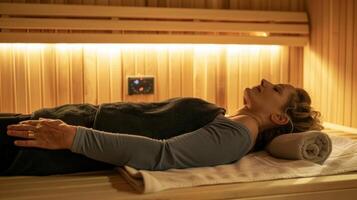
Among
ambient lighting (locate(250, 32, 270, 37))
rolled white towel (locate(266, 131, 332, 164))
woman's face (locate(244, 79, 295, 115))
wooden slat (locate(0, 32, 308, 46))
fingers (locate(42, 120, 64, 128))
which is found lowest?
rolled white towel (locate(266, 131, 332, 164))

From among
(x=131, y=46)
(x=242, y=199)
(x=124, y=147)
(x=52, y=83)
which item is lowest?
(x=242, y=199)

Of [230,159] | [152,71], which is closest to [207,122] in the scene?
[230,159]

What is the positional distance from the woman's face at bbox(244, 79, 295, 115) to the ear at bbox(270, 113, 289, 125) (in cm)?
1

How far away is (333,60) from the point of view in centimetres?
232

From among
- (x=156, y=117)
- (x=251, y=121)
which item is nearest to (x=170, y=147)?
(x=156, y=117)

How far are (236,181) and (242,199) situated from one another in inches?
3.0

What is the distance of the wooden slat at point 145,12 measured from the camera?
2.09 m

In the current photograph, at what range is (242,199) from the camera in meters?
1.19

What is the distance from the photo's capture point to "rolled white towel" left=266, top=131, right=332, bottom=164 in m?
1.46

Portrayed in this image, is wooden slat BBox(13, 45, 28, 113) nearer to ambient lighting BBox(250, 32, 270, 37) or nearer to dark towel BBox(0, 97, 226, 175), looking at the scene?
dark towel BBox(0, 97, 226, 175)

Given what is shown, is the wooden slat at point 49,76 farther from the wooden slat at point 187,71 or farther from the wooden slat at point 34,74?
the wooden slat at point 187,71

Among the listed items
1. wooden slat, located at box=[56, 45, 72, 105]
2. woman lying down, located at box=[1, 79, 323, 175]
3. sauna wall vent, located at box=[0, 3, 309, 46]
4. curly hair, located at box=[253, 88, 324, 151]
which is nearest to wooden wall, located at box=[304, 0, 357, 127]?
sauna wall vent, located at box=[0, 3, 309, 46]

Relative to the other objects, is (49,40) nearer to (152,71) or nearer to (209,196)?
(152,71)

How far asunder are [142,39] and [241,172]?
116 cm
